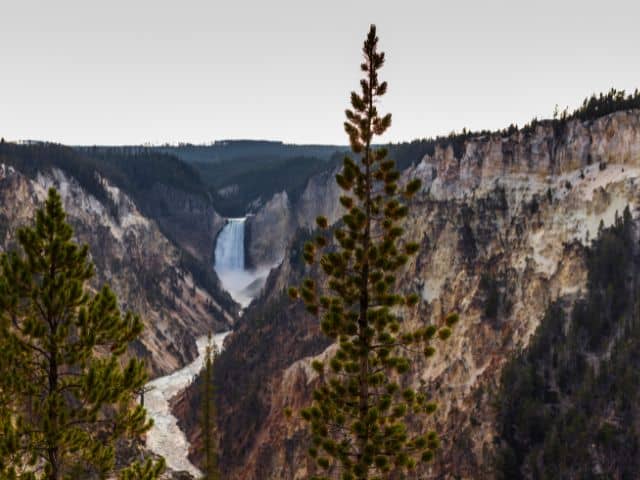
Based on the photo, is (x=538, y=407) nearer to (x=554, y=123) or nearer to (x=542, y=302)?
(x=542, y=302)

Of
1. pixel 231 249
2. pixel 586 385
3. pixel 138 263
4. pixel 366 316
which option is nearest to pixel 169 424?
pixel 586 385

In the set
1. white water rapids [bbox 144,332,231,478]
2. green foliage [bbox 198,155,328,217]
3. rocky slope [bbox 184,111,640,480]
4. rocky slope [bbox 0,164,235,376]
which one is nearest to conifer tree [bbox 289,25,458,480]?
rocky slope [bbox 184,111,640,480]

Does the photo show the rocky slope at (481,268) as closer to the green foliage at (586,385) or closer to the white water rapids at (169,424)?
the green foliage at (586,385)

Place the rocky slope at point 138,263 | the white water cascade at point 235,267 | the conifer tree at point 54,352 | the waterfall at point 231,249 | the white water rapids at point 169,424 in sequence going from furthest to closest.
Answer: the waterfall at point 231,249, the white water cascade at point 235,267, the rocky slope at point 138,263, the white water rapids at point 169,424, the conifer tree at point 54,352

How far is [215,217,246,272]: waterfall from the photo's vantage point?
15962cm

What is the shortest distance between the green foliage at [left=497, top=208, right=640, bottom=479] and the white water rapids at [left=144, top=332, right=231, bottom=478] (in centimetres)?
2335

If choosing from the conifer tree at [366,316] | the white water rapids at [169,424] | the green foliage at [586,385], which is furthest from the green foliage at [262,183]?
the conifer tree at [366,316]

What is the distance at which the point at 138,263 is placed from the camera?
116 meters

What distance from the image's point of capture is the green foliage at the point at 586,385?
37.8 meters

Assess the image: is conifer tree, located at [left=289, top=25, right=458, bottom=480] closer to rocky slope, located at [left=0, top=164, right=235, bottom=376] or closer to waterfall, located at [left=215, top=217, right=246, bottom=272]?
rocky slope, located at [left=0, top=164, right=235, bottom=376]

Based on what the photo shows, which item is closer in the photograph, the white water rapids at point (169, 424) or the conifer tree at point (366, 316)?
the conifer tree at point (366, 316)

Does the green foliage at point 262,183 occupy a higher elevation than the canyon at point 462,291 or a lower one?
higher

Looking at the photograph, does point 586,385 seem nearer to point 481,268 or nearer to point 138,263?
point 481,268

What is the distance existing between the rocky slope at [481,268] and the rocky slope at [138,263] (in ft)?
109
